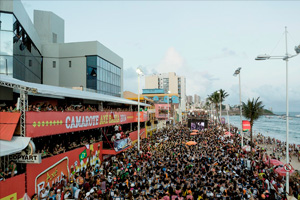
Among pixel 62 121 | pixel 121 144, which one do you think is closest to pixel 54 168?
pixel 62 121

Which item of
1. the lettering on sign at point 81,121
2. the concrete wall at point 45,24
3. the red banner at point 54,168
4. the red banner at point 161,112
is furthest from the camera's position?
the red banner at point 161,112

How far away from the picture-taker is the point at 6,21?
1920 centimetres

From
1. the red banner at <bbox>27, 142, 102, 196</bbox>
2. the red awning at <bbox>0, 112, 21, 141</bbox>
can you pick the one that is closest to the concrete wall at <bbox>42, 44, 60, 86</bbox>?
the red banner at <bbox>27, 142, 102, 196</bbox>

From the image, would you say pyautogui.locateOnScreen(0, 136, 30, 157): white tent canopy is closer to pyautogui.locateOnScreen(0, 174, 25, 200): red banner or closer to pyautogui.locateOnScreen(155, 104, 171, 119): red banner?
pyautogui.locateOnScreen(0, 174, 25, 200): red banner

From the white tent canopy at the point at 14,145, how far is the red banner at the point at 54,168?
1.45 metres

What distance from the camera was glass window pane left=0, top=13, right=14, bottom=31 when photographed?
19.0 meters

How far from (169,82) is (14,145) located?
12228 cm

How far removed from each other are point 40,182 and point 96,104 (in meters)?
14.1

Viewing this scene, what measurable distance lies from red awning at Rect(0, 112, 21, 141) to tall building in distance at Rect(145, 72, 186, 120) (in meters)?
117

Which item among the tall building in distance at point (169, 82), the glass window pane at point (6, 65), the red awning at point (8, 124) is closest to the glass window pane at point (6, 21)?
the glass window pane at point (6, 65)

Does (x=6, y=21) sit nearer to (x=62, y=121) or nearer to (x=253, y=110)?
(x=62, y=121)

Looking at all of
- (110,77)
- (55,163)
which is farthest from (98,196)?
(110,77)

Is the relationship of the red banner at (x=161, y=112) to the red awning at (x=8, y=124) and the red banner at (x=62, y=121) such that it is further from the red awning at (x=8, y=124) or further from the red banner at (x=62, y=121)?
the red awning at (x=8, y=124)

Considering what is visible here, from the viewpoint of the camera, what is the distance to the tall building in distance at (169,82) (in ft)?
428
